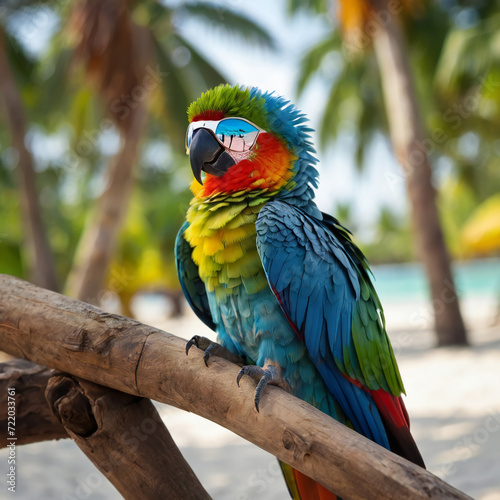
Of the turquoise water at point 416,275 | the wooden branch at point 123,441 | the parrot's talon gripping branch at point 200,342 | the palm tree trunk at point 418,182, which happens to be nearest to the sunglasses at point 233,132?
the parrot's talon gripping branch at point 200,342

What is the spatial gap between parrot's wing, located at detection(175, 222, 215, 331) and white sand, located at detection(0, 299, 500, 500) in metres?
1.62

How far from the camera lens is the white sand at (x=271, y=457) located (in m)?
2.91

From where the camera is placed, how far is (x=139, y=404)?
1534 millimetres

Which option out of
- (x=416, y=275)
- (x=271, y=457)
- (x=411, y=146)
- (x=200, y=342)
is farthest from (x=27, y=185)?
(x=416, y=275)

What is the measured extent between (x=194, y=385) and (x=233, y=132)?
30.2 inches

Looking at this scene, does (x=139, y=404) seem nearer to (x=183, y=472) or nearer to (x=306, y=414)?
(x=183, y=472)

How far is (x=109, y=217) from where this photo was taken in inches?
229

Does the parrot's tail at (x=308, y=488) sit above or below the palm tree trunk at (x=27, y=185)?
below

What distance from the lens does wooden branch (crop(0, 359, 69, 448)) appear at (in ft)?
5.31

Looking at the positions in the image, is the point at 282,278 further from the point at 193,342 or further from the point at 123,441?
the point at 123,441

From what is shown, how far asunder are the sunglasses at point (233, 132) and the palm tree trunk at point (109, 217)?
456cm

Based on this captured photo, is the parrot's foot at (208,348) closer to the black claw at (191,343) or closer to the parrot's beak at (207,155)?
the black claw at (191,343)

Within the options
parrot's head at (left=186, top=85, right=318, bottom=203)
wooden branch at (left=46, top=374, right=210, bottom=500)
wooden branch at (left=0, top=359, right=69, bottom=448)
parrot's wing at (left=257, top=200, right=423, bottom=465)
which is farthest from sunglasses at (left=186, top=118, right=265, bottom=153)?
wooden branch at (left=0, top=359, right=69, bottom=448)

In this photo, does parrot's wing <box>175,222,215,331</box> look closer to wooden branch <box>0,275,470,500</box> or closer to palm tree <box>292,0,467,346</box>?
wooden branch <box>0,275,470,500</box>
